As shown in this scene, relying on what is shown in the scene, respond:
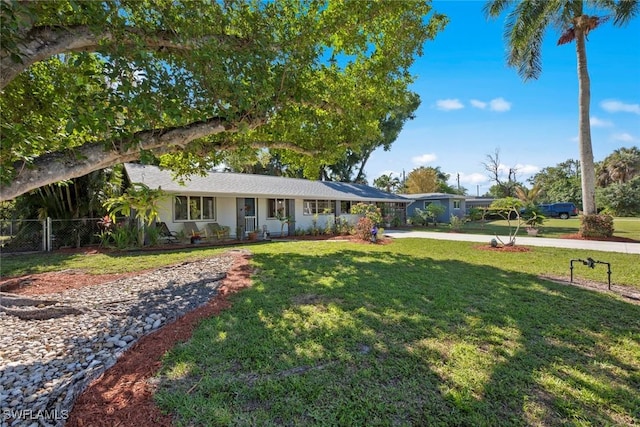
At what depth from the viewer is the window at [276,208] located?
1808cm

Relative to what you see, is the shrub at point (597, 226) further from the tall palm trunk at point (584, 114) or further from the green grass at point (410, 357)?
the green grass at point (410, 357)

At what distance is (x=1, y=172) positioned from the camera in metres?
3.24

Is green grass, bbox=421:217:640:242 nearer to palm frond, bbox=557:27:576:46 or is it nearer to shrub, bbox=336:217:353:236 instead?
shrub, bbox=336:217:353:236

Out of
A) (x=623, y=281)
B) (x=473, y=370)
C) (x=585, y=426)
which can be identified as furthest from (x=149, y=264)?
(x=623, y=281)

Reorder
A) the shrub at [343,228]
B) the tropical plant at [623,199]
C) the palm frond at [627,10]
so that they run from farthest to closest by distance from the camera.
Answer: the tropical plant at [623,199] → the shrub at [343,228] → the palm frond at [627,10]

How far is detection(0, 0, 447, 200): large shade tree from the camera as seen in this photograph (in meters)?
3.98

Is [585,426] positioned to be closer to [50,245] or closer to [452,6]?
[452,6]

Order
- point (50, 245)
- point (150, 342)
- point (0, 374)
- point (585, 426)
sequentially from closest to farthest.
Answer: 1. point (585, 426)
2. point (0, 374)
3. point (150, 342)
4. point (50, 245)

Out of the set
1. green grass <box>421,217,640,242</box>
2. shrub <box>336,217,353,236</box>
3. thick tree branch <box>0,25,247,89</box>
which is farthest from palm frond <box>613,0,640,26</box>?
thick tree branch <box>0,25,247,89</box>

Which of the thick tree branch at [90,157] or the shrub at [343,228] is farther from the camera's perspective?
the shrub at [343,228]

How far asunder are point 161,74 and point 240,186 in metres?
12.1

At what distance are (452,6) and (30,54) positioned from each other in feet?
38.9

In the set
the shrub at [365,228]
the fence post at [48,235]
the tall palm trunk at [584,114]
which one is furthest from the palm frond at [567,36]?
the fence post at [48,235]

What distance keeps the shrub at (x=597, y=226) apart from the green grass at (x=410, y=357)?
1009 cm
